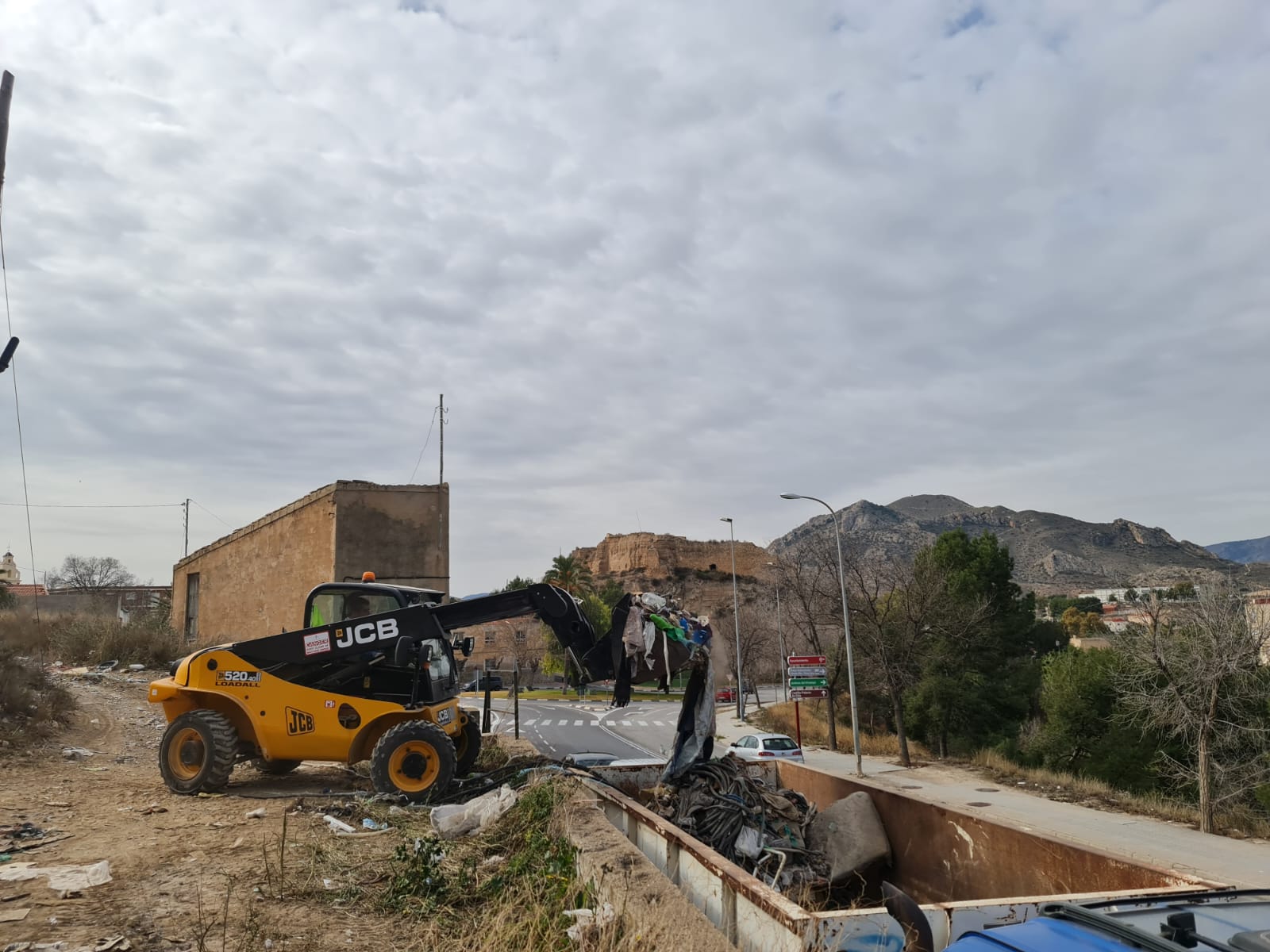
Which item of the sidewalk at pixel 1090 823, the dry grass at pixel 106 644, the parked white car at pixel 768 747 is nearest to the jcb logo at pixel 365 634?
the sidewalk at pixel 1090 823

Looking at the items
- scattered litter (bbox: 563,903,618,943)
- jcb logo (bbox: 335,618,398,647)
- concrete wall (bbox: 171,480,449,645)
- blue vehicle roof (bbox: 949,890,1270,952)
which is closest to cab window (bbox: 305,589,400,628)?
jcb logo (bbox: 335,618,398,647)

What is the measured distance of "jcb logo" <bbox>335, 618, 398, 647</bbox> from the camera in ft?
36.1

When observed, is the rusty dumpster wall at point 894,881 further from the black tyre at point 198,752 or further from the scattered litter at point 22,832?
the scattered litter at point 22,832

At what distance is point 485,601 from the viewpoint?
11.3 m

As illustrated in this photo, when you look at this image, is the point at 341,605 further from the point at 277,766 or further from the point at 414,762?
the point at 414,762

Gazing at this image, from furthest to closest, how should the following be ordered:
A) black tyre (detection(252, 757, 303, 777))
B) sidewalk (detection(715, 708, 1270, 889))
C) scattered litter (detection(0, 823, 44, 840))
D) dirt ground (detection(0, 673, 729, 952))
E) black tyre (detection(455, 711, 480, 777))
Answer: sidewalk (detection(715, 708, 1270, 889))
black tyre (detection(455, 711, 480, 777))
black tyre (detection(252, 757, 303, 777))
scattered litter (detection(0, 823, 44, 840))
dirt ground (detection(0, 673, 729, 952))

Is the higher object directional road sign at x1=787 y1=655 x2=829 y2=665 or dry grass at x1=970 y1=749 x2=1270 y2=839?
directional road sign at x1=787 y1=655 x2=829 y2=665

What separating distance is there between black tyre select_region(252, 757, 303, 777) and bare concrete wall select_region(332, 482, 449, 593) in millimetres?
8844

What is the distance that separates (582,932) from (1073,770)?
3076cm

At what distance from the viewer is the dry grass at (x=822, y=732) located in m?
36.8

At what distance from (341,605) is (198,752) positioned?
2560 millimetres

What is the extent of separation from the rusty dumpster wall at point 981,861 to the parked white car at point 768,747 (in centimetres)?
1704

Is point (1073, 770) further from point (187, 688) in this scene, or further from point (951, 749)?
point (187, 688)

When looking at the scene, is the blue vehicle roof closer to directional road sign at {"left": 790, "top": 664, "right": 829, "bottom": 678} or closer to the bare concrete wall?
the bare concrete wall
